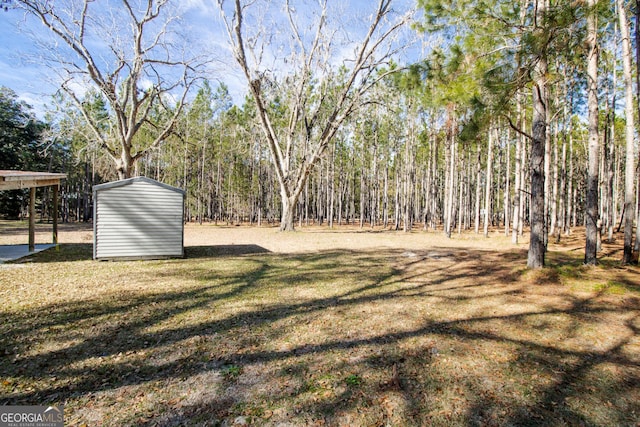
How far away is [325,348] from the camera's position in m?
3.69

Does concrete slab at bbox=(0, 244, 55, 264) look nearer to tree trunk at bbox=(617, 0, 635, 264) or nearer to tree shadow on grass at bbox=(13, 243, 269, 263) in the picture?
tree shadow on grass at bbox=(13, 243, 269, 263)

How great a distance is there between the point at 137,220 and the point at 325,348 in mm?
8066

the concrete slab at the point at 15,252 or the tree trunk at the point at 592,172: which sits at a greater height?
the tree trunk at the point at 592,172

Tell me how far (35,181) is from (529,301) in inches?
512

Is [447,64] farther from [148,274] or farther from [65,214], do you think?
[65,214]

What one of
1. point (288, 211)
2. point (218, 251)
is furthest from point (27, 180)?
point (288, 211)

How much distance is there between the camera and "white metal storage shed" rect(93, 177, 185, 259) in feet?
29.4

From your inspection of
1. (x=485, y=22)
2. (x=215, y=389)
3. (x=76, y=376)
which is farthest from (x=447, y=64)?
(x=76, y=376)

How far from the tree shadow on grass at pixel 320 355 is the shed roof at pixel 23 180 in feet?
16.0

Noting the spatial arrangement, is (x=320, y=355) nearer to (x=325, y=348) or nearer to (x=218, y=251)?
(x=325, y=348)

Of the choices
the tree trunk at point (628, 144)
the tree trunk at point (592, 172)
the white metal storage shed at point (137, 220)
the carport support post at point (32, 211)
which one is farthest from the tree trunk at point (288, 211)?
the tree trunk at point (628, 144)

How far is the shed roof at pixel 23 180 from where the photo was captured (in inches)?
300

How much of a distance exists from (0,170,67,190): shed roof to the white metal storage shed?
62.7 inches

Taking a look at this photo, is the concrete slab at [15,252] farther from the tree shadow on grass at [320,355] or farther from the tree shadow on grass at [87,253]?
the tree shadow on grass at [320,355]
